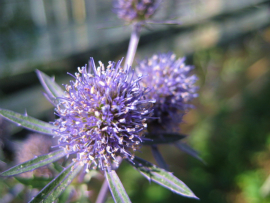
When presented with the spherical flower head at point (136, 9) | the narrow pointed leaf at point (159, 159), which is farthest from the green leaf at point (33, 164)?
the spherical flower head at point (136, 9)

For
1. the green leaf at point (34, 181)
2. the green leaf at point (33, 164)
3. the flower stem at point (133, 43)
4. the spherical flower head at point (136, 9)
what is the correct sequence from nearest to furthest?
the green leaf at point (33, 164)
the green leaf at point (34, 181)
the flower stem at point (133, 43)
the spherical flower head at point (136, 9)

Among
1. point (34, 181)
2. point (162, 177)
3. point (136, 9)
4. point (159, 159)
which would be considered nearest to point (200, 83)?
point (136, 9)

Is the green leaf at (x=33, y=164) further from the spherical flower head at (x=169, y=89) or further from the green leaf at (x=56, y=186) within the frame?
the spherical flower head at (x=169, y=89)

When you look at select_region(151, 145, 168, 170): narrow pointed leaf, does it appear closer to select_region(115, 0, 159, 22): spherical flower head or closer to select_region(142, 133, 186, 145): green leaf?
select_region(142, 133, 186, 145): green leaf

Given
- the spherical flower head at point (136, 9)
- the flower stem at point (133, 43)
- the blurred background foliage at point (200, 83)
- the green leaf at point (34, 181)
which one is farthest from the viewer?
the blurred background foliage at point (200, 83)

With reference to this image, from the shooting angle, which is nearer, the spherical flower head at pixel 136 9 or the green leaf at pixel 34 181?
the green leaf at pixel 34 181

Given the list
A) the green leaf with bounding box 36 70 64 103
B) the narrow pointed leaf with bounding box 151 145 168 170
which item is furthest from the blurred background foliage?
the narrow pointed leaf with bounding box 151 145 168 170

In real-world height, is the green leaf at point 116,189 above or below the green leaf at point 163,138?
below
